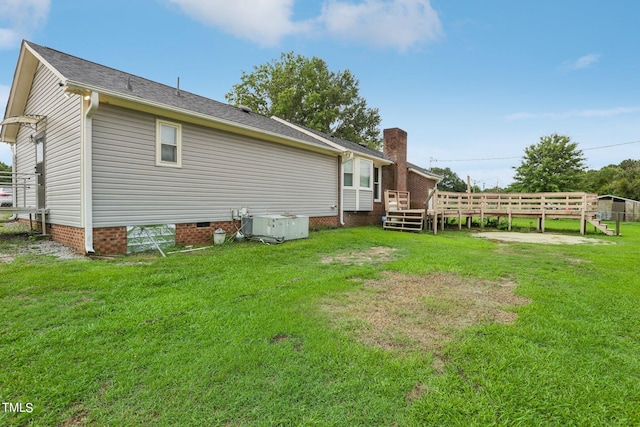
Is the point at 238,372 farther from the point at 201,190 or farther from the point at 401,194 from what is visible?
the point at 401,194

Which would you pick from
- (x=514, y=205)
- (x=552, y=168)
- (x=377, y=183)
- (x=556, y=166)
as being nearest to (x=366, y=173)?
(x=377, y=183)

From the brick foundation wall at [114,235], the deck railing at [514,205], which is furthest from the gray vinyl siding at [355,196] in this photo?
the brick foundation wall at [114,235]

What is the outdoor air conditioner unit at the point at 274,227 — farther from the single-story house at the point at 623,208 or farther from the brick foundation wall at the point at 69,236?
the single-story house at the point at 623,208

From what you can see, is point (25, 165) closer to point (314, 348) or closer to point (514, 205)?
point (314, 348)

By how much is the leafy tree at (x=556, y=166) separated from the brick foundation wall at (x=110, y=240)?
33.5 meters

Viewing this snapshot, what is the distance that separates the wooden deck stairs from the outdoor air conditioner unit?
16.3 feet

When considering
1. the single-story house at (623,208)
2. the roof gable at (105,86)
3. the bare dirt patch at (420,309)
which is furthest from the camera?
the single-story house at (623,208)

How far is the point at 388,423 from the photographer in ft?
5.57

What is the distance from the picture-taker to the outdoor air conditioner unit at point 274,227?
8188mm

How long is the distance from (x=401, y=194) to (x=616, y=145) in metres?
25.6

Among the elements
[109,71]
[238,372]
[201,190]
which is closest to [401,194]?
[201,190]

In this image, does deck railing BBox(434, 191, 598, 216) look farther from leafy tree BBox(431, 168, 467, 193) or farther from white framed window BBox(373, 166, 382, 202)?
leafy tree BBox(431, 168, 467, 193)

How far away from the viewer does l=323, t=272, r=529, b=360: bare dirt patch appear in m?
2.74

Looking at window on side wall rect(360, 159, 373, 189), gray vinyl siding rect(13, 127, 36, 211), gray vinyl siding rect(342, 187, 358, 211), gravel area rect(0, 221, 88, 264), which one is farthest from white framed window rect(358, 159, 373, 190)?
gray vinyl siding rect(13, 127, 36, 211)
